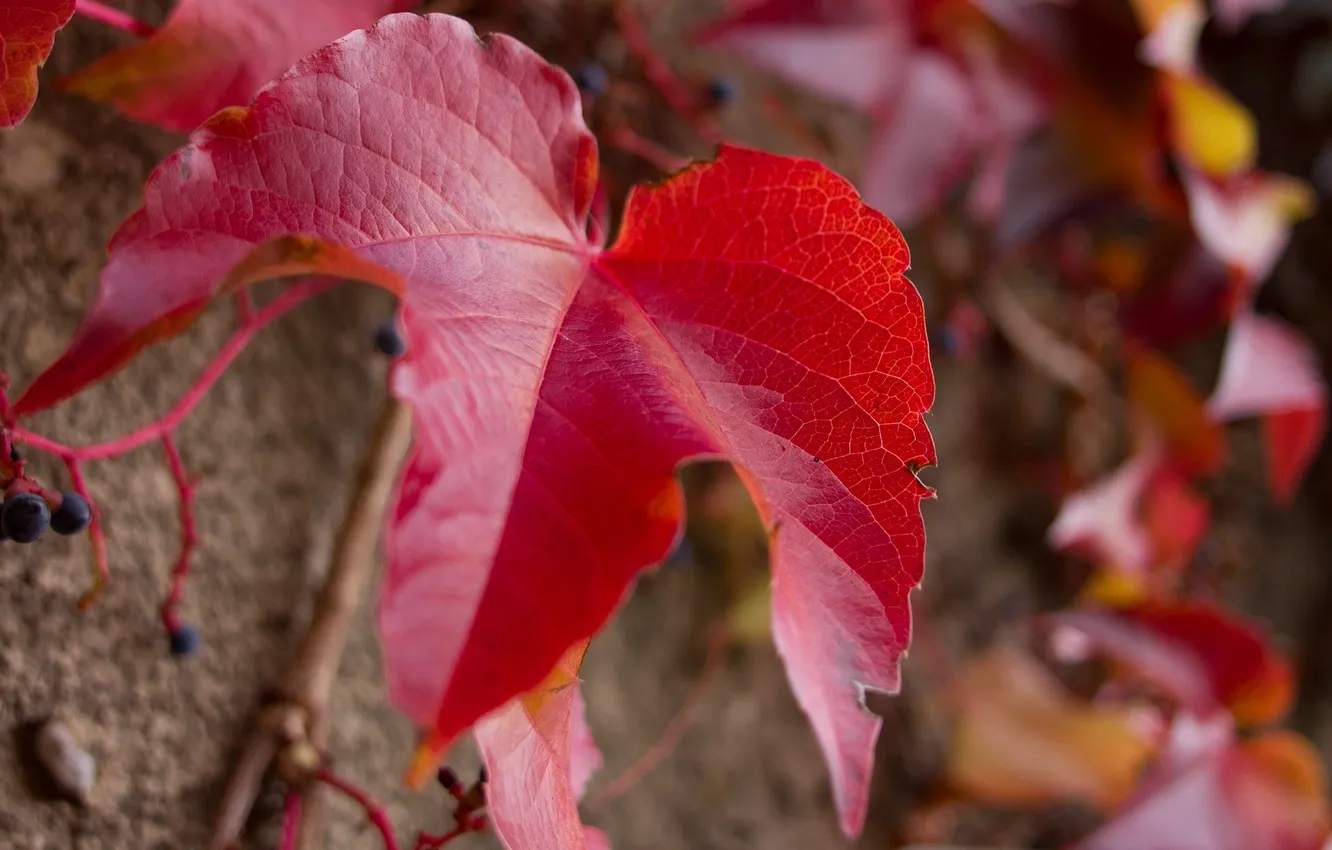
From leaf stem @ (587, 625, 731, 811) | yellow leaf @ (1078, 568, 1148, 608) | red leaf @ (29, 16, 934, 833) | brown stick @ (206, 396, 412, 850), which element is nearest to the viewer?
red leaf @ (29, 16, 934, 833)

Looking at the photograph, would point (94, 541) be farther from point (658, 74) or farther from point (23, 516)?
point (658, 74)

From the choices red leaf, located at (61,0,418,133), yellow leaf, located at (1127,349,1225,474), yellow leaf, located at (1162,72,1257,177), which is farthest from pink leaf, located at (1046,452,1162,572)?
red leaf, located at (61,0,418,133)

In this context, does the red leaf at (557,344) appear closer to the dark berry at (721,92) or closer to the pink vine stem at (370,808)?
the pink vine stem at (370,808)

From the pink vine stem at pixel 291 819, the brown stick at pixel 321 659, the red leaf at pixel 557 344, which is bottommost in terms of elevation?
the pink vine stem at pixel 291 819

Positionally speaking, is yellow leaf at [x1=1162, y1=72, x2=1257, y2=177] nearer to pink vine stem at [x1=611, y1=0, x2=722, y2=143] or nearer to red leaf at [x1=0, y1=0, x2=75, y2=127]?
pink vine stem at [x1=611, y1=0, x2=722, y2=143]

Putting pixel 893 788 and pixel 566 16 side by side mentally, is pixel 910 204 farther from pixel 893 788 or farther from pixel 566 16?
pixel 893 788

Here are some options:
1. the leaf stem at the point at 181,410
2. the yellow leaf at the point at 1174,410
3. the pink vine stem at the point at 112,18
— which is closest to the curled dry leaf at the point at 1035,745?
the yellow leaf at the point at 1174,410

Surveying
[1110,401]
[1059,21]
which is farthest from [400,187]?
[1110,401]
